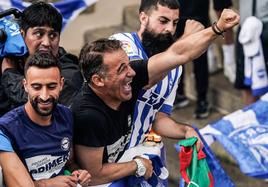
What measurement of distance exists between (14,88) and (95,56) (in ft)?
1.86

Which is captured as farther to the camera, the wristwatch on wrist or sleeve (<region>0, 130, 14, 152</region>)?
the wristwatch on wrist

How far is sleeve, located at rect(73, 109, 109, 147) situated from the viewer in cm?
415

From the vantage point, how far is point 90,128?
4152mm

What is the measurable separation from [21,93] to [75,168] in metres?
0.53

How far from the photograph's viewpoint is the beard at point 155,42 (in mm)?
4707

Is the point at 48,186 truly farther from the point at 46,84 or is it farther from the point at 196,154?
the point at 196,154

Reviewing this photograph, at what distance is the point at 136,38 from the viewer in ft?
15.6

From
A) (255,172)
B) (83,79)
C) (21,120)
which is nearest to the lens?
(21,120)

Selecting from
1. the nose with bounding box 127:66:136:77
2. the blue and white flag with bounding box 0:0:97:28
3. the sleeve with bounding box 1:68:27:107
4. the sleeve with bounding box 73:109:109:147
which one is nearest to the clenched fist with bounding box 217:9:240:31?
the nose with bounding box 127:66:136:77

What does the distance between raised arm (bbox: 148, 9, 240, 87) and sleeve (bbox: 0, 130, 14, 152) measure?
93 cm

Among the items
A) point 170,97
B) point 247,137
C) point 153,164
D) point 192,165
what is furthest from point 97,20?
point 192,165

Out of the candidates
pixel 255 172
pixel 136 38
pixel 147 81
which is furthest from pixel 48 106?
pixel 255 172

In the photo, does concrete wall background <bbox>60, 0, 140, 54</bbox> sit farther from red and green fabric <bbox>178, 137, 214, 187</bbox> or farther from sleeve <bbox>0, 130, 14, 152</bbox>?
sleeve <bbox>0, 130, 14, 152</bbox>

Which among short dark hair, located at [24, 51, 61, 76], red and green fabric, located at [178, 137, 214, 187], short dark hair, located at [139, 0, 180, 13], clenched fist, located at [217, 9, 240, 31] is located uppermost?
clenched fist, located at [217, 9, 240, 31]
